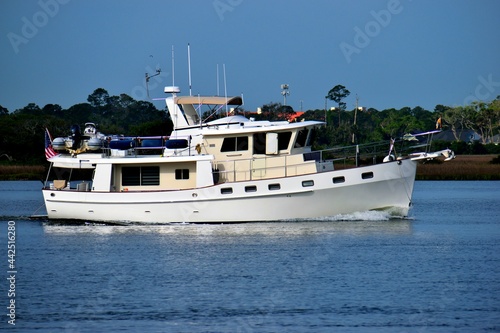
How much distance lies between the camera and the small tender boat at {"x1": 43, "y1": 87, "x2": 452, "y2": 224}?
40.1 meters

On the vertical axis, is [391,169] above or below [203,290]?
above

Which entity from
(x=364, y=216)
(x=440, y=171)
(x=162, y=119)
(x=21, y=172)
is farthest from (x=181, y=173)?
(x=162, y=119)

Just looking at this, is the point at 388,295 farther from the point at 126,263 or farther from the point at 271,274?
the point at 126,263

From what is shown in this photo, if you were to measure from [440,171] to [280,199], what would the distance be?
149ft

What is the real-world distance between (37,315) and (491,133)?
12491cm

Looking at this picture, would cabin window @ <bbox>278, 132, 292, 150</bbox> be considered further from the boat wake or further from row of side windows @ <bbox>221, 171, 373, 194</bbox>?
the boat wake

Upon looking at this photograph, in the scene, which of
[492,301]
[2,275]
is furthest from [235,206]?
[492,301]

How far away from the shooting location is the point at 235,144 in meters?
41.4

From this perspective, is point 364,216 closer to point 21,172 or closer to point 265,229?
point 265,229

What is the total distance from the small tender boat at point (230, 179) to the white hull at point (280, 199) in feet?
0.13

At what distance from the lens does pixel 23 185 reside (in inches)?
3150

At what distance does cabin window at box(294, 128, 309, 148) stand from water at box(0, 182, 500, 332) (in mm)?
3211

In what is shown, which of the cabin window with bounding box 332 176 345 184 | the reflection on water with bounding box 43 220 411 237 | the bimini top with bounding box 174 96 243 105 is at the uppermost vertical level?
the bimini top with bounding box 174 96 243 105

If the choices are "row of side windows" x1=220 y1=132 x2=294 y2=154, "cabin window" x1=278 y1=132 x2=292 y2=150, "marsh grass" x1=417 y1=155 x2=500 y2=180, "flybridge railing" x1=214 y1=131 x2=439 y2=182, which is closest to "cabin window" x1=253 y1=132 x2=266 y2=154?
"row of side windows" x1=220 y1=132 x2=294 y2=154
